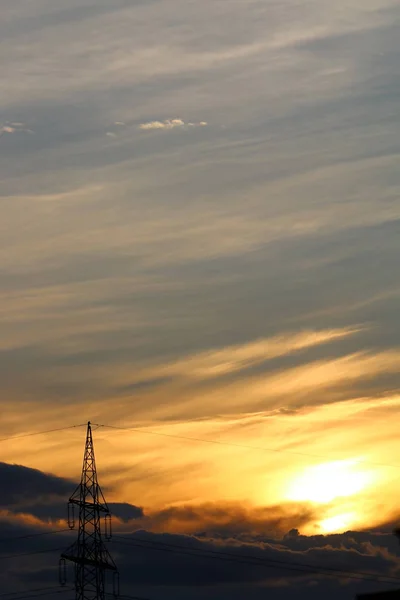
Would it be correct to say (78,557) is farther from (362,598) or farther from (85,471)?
(362,598)

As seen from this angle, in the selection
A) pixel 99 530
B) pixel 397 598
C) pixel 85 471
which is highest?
pixel 85 471

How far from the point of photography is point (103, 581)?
375 ft

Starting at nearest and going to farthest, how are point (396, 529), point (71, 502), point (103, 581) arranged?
point (103, 581) < point (71, 502) < point (396, 529)

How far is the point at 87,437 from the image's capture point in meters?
114

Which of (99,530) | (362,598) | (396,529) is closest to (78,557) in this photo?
(99,530)

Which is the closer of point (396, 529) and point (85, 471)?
point (85, 471)

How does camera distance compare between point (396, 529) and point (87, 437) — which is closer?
point (87, 437)

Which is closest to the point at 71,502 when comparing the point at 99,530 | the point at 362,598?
the point at 99,530

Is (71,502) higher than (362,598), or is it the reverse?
(71,502)

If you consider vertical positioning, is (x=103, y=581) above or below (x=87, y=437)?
below

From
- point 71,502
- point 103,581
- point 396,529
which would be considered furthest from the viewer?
point 396,529

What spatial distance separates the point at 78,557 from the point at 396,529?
1858 inches

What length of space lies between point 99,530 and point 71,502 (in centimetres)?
660

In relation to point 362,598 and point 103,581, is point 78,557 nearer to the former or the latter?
point 103,581
